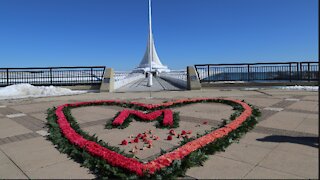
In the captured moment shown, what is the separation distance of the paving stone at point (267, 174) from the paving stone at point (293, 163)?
0.10 metres

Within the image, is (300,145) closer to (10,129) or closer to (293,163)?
(293,163)

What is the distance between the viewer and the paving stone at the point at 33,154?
4.05m

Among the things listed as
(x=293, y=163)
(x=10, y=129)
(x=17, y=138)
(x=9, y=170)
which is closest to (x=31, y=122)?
(x=10, y=129)

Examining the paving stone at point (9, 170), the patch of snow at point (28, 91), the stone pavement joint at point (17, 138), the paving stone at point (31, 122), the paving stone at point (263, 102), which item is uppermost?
the patch of snow at point (28, 91)

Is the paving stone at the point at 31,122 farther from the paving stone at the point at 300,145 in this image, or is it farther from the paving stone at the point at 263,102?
the paving stone at the point at 263,102

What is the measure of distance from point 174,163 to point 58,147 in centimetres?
236

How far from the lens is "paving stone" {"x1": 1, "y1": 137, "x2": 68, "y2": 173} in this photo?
13.3 ft

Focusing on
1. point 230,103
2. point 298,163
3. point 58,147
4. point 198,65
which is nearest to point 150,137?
point 58,147

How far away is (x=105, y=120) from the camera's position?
722 cm

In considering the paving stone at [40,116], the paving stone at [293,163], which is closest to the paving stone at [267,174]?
the paving stone at [293,163]

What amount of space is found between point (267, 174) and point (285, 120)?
369 cm

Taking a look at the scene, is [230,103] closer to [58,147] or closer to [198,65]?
[58,147]

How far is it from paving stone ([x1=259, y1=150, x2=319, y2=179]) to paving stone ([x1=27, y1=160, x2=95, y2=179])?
2.54m

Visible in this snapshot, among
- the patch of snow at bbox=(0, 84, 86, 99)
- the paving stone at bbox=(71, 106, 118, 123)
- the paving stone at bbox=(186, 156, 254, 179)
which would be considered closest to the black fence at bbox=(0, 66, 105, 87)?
the patch of snow at bbox=(0, 84, 86, 99)
